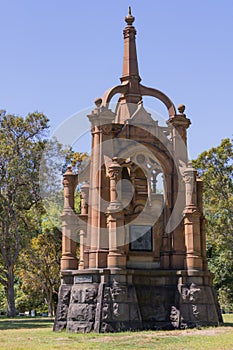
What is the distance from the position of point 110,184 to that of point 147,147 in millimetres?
2447

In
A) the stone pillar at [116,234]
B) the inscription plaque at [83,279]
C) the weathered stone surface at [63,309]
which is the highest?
the stone pillar at [116,234]

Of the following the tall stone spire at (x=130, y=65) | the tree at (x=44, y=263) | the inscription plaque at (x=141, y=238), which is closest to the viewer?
the inscription plaque at (x=141, y=238)

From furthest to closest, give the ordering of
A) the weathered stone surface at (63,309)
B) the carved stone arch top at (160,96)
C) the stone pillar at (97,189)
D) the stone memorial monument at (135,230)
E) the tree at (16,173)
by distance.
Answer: the tree at (16,173)
the carved stone arch top at (160,96)
the weathered stone surface at (63,309)
the stone pillar at (97,189)
the stone memorial monument at (135,230)

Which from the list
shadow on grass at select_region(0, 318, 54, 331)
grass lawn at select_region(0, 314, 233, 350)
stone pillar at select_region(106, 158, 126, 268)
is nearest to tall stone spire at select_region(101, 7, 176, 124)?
stone pillar at select_region(106, 158, 126, 268)

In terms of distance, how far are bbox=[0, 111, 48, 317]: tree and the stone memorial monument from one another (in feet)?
39.1

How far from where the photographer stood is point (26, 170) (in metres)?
33.3

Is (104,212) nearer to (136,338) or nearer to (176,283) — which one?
(176,283)

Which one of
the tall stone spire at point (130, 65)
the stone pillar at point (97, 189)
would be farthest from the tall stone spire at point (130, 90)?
the stone pillar at point (97, 189)

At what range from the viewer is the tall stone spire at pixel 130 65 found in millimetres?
22312

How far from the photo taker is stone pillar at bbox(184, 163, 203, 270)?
19.8 m

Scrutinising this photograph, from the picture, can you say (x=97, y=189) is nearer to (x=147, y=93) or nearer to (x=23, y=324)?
(x=147, y=93)

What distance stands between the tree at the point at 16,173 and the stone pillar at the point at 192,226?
50.2 feet

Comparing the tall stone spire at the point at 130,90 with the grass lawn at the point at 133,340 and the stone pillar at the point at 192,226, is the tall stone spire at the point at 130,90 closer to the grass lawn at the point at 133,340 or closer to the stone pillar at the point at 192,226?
the stone pillar at the point at 192,226

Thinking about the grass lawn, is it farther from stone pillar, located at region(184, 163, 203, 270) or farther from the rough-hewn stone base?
stone pillar, located at region(184, 163, 203, 270)
